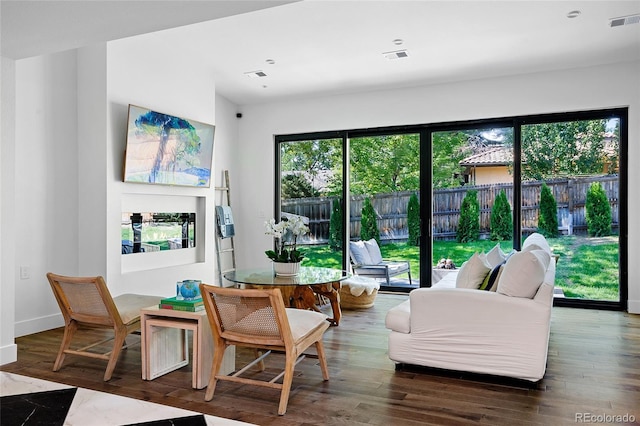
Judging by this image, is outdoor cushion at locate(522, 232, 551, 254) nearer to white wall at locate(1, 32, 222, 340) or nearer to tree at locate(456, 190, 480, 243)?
tree at locate(456, 190, 480, 243)

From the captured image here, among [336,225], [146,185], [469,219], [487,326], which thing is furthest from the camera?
[336,225]

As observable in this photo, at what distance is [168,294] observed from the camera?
18.4 ft

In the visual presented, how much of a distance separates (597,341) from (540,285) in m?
1.61

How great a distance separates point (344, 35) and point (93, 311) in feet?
11.1

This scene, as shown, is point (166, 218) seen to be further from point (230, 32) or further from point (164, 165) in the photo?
point (230, 32)

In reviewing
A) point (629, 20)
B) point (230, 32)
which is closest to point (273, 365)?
point (230, 32)

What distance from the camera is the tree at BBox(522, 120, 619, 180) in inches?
227

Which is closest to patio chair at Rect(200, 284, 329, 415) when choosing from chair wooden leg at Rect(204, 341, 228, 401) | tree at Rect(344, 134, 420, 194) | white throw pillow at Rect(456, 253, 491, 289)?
chair wooden leg at Rect(204, 341, 228, 401)

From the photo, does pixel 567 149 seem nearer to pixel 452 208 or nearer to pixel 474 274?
pixel 452 208

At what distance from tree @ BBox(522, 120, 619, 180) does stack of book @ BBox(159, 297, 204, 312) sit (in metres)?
4.51

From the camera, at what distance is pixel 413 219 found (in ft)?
21.9

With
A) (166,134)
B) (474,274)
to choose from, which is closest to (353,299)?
(474,274)

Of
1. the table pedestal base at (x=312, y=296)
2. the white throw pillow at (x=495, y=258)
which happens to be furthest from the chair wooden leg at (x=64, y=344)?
the white throw pillow at (x=495, y=258)

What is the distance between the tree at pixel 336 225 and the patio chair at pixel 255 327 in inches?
162
